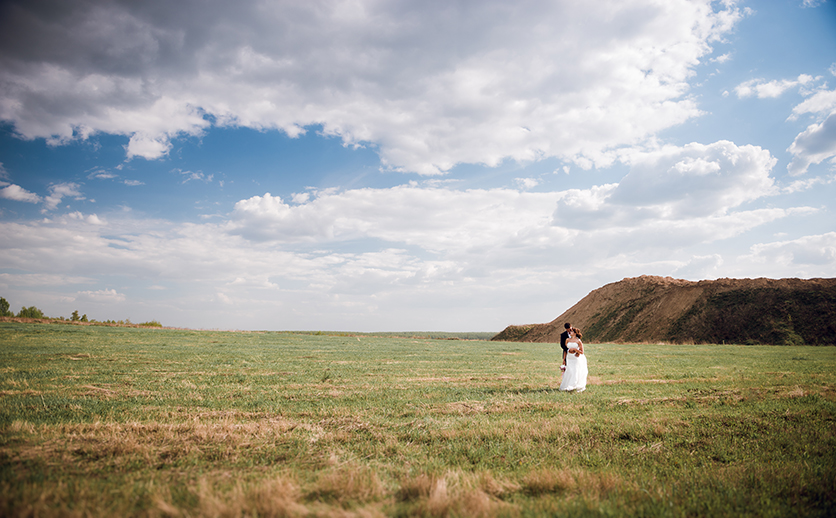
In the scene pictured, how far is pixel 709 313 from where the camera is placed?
230ft

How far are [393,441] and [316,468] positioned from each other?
193 centimetres

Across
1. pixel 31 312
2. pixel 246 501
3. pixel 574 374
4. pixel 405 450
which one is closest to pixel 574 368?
pixel 574 374

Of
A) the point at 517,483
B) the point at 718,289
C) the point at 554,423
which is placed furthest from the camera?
the point at 718,289

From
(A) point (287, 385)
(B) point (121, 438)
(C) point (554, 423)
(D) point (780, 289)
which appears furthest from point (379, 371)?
(D) point (780, 289)

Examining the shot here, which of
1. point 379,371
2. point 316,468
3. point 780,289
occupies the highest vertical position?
point 780,289

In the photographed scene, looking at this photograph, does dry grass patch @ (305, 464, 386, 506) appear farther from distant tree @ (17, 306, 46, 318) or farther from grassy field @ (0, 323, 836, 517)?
distant tree @ (17, 306, 46, 318)

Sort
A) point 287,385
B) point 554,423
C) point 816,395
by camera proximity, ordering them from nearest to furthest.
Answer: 1. point 554,423
2. point 816,395
3. point 287,385

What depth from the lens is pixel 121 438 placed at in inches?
267

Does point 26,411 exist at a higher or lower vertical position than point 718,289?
lower

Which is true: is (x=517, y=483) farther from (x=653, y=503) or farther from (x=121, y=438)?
(x=121, y=438)

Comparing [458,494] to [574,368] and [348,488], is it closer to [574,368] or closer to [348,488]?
[348,488]

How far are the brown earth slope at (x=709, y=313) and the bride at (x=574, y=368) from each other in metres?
63.7

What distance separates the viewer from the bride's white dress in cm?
1426

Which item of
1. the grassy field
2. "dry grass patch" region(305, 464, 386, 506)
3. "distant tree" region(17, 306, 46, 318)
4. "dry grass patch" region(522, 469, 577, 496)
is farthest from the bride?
"distant tree" region(17, 306, 46, 318)
